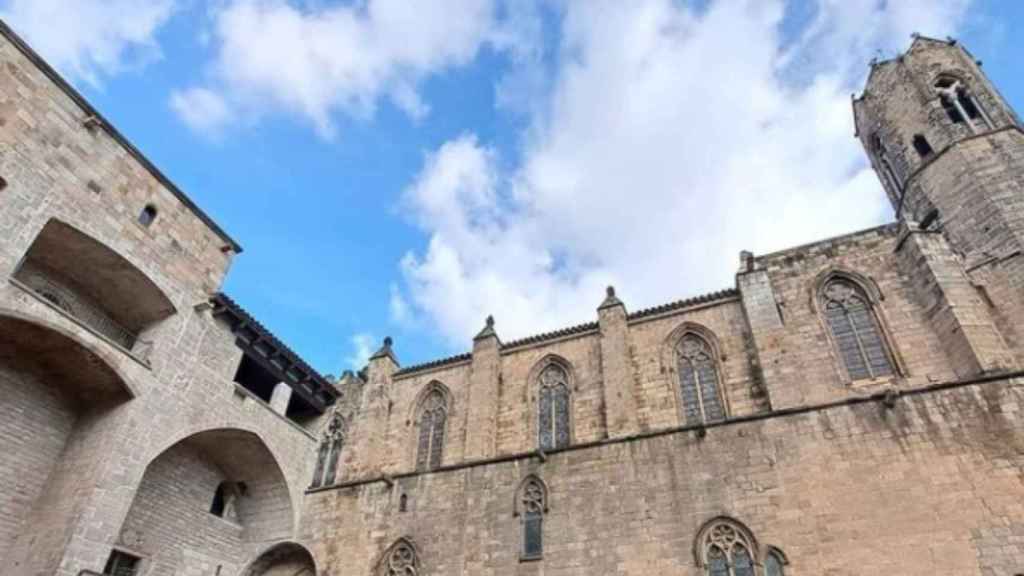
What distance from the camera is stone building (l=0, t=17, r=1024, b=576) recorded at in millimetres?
10148

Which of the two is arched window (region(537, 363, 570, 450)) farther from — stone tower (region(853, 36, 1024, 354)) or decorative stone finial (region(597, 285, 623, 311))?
stone tower (region(853, 36, 1024, 354))

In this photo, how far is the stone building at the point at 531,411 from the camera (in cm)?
1015

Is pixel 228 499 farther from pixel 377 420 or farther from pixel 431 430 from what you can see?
pixel 431 430

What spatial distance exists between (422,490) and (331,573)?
104 inches

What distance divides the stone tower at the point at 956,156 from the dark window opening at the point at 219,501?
57.8ft

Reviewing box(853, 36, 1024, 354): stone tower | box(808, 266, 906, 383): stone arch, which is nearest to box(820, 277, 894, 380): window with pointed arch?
box(808, 266, 906, 383): stone arch

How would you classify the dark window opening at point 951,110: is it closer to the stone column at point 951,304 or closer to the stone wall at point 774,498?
the stone column at point 951,304

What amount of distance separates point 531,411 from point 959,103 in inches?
582

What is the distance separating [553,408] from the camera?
14961mm

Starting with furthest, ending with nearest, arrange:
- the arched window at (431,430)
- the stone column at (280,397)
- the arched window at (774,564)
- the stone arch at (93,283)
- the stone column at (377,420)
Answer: the stone column at (377,420) → the arched window at (431,430) → the stone column at (280,397) → the stone arch at (93,283) → the arched window at (774,564)

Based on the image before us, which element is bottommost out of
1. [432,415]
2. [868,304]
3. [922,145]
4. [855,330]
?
[432,415]

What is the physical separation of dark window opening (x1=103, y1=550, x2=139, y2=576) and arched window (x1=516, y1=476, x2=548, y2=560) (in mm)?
7573

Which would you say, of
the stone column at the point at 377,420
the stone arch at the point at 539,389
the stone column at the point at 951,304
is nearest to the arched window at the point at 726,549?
the stone arch at the point at 539,389

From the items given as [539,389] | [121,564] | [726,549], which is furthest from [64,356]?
[726,549]
